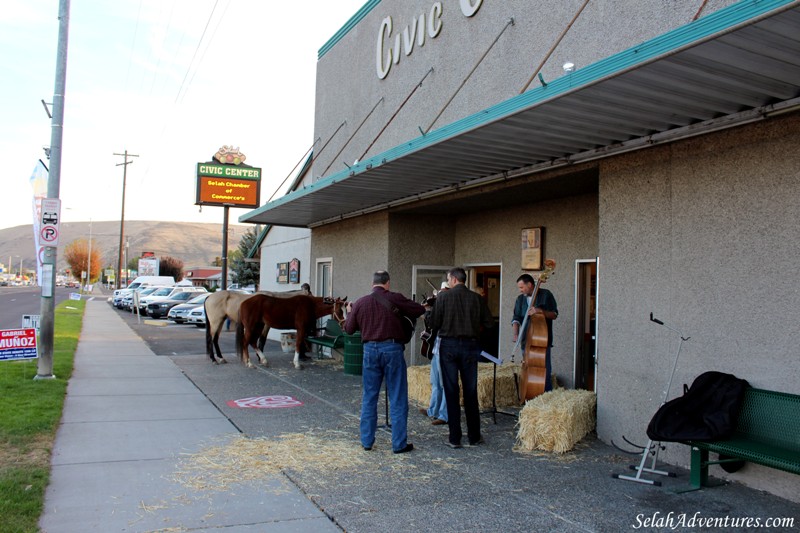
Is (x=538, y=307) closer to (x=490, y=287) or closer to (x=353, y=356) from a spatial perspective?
(x=490, y=287)

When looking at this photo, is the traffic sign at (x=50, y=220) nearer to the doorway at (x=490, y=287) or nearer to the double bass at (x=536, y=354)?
the doorway at (x=490, y=287)

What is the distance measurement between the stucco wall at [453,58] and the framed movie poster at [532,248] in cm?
208

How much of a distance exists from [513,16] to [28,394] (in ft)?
28.5

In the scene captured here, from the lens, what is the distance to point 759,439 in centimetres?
510

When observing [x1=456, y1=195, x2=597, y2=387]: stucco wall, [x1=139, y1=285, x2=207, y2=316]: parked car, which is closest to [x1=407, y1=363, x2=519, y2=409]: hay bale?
[x1=456, y1=195, x2=597, y2=387]: stucco wall

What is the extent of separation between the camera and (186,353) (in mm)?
15547

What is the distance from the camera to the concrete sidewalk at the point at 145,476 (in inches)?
176

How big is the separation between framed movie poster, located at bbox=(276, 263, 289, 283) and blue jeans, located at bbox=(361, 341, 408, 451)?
1196 centimetres

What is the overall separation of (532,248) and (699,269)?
403 cm

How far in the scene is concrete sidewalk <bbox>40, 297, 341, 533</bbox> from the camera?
4473mm

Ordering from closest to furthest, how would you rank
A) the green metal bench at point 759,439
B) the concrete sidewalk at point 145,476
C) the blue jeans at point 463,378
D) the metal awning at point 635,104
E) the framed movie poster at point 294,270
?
the metal awning at point 635,104 < the concrete sidewalk at point 145,476 < the green metal bench at point 759,439 < the blue jeans at point 463,378 < the framed movie poster at point 294,270

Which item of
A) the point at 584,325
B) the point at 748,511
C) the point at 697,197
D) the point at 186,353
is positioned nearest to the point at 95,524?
the point at 748,511

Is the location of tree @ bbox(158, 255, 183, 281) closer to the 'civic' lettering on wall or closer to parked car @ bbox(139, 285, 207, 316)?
parked car @ bbox(139, 285, 207, 316)

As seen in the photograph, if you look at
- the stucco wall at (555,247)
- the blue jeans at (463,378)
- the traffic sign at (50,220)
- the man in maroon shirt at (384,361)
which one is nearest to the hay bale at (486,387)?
the stucco wall at (555,247)
